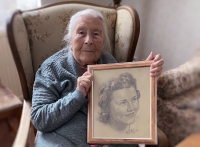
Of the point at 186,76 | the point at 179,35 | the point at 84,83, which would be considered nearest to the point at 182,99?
the point at 186,76

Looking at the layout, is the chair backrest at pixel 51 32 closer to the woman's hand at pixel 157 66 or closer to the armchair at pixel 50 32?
the armchair at pixel 50 32

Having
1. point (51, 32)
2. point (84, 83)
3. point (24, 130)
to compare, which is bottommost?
point (24, 130)

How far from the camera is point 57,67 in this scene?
105cm

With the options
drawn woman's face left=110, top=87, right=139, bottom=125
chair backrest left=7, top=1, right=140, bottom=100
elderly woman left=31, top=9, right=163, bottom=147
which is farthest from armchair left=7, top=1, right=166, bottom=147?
drawn woman's face left=110, top=87, right=139, bottom=125

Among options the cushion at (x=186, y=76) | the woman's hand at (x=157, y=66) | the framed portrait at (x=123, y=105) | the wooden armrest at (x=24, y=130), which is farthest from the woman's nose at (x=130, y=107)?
the wooden armrest at (x=24, y=130)

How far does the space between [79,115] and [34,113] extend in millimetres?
195

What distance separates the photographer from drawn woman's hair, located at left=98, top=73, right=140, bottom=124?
0.84 meters

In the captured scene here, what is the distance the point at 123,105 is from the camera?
82 centimetres

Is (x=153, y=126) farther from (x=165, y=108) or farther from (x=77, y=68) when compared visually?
(x=77, y=68)

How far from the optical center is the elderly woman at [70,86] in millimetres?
886

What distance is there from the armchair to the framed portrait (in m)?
0.44

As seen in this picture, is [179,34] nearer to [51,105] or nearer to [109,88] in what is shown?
[109,88]

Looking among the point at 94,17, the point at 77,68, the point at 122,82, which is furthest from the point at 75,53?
the point at 122,82

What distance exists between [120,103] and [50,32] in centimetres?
67
